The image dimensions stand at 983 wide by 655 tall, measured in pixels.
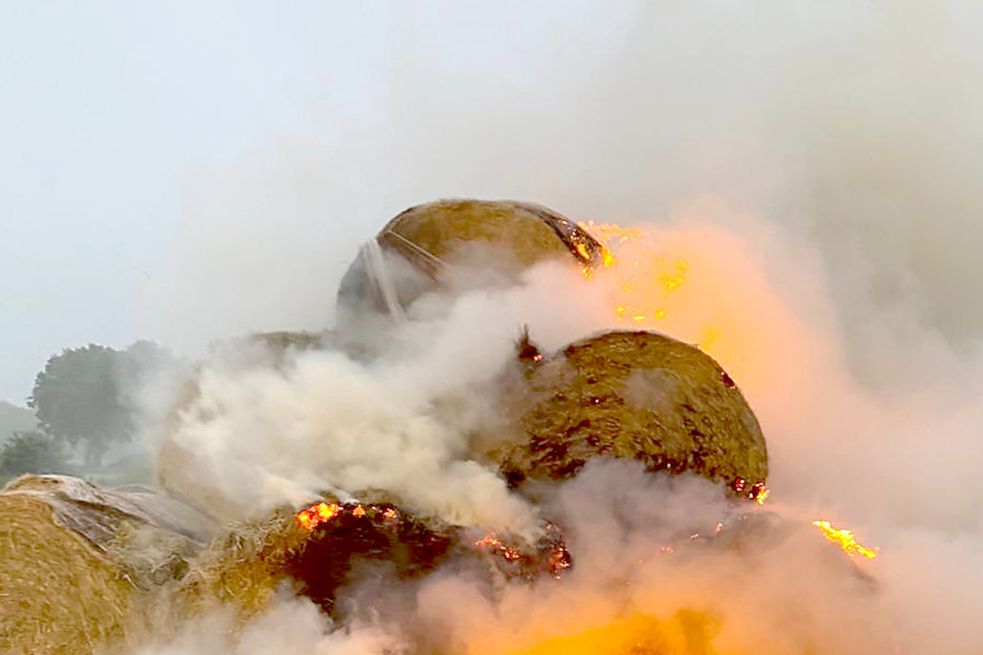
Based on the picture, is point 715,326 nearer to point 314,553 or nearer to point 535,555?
point 535,555

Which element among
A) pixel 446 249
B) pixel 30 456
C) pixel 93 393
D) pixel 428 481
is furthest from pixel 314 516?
pixel 93 393

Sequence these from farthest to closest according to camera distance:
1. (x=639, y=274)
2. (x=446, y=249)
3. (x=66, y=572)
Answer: (x=639, y=274), (x=446, y=249), (x=66, y=572)

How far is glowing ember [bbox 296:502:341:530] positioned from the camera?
171 cm

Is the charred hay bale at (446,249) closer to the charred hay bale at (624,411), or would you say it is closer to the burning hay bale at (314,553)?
the charred hay bale at (624,411)

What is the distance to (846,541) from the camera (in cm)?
215

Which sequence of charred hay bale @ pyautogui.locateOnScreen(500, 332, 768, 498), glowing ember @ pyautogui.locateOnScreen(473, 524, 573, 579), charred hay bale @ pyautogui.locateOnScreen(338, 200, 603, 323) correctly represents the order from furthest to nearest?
charred hay bale @ pyautogui.locateOnScreen(338, 200, 603, 323) < charred hay bale @ pyautogui.locateOnScreen(500, 332, 768, 498) < glowing ember @ pyautogui.locateOnScreen(473, 524, 573, 579)

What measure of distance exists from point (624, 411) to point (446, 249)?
630mm

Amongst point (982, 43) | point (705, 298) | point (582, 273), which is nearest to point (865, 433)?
point (705, 298)

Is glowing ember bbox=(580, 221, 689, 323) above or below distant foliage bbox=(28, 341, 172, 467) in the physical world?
above

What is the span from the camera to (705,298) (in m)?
2.76

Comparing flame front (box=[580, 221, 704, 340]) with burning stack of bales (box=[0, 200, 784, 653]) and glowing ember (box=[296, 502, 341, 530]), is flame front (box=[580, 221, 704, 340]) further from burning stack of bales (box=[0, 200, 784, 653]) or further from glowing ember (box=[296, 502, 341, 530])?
glowing ember (box=[296, 502, 341, 530])

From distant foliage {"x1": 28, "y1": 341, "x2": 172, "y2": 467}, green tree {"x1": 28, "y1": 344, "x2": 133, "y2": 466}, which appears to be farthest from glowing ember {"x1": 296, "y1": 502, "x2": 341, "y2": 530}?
green tree {"x1": 28, "y1": 344, "x2": 133, "y2": 466}

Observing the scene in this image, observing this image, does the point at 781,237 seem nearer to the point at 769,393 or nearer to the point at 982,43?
the point at 769,393

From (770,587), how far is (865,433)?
3.25 feet
